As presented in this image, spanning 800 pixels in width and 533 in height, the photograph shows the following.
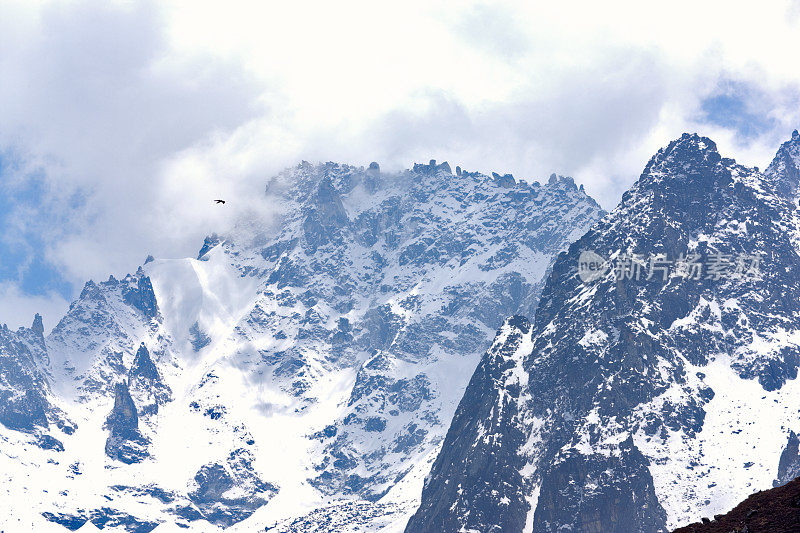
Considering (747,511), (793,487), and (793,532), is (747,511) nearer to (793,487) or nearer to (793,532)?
(793,487)

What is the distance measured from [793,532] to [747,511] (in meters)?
9.90

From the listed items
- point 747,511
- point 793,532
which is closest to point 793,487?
point 747,511

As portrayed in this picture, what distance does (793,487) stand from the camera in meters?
94.0

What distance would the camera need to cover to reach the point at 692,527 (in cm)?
9331

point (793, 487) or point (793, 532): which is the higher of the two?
point (793, 487)

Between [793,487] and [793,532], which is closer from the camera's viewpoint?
[793,532]

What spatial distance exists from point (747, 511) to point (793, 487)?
13.6ft

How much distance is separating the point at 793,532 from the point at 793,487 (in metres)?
11.1

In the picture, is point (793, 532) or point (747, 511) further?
point (747, 511)

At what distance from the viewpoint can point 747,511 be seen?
9338 cm

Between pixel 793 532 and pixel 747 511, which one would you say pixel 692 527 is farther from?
pixel 793 532

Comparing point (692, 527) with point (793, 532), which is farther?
point (692, 527)

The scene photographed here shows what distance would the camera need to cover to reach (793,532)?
83500mm

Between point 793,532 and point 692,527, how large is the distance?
10961 mm
